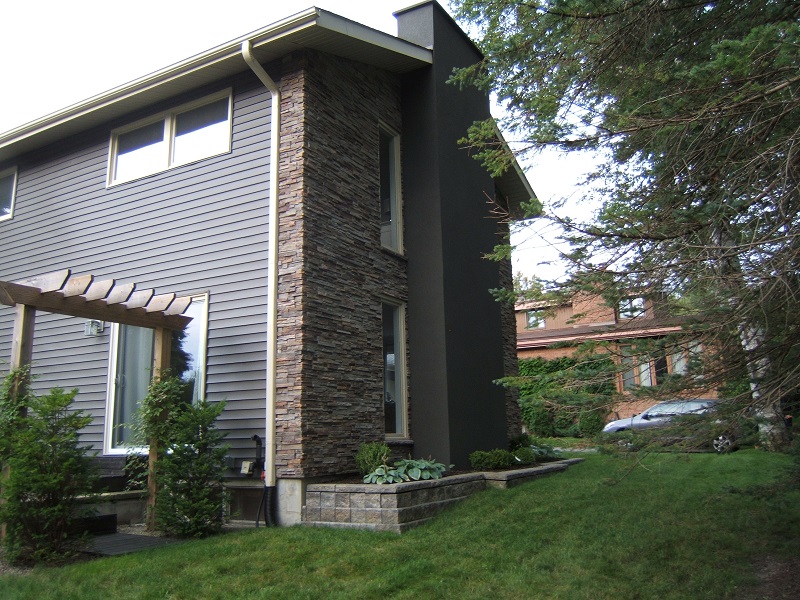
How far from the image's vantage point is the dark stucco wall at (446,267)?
909 centimetres

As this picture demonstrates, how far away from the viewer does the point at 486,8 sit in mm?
5801

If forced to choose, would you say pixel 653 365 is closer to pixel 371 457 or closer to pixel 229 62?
pixel 371 457

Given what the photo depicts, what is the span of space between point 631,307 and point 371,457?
3.80 m

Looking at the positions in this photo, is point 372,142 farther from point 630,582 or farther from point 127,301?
point 630,582

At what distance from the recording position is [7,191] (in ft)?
35.9

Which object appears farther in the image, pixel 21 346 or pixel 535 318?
pixel 21 346

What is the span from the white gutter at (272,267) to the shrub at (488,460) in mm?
3151

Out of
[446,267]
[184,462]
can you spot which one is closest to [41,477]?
[184,462]

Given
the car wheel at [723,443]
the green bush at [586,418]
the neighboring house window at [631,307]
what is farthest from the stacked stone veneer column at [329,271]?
the car wheel at [723,443]

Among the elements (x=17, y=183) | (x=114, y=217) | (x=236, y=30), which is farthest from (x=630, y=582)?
(x=17, y=183)

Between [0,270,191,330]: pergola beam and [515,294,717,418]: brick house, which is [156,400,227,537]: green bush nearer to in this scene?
[0,270,191,330]: pergola beam

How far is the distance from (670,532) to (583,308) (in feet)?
9.20

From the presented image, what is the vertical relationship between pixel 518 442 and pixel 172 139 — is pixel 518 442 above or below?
below

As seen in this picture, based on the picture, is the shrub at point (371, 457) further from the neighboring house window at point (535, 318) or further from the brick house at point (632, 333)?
the neighboring house window at point (535, 318)
